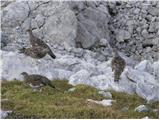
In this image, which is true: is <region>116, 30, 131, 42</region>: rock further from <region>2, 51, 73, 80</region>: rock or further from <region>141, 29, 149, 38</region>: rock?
<region>2, 51, 73, 80</region>: rock

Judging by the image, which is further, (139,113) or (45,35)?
(45,35)

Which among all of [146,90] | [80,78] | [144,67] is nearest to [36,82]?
[80,78]

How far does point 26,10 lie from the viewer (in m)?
48.1

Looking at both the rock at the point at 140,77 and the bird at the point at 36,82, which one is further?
the rock at the point at 140,77

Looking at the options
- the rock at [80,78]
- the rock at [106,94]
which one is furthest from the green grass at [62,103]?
the rock at [80,78]

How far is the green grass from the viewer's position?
68.0 ft

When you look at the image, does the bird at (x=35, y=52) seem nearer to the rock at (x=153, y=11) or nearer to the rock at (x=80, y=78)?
the rock at (x=80, y=78)

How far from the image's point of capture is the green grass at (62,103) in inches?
816

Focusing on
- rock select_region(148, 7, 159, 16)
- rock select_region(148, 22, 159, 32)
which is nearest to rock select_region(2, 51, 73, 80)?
rock select_region(148, 22, 159, 32)

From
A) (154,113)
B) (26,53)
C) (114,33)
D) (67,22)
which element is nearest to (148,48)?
(114,33)

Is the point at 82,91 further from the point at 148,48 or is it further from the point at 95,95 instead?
the point at 148,48

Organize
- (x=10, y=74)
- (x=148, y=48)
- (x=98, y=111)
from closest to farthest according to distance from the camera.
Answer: (x=98, y=111) → (x=10, y=74) → (x=148, y=48)

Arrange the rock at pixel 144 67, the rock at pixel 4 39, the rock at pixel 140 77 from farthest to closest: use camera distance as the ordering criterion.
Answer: the rock at pixel 4 39 → the rock at pixel 144 67 → the rock at pixel 140 77

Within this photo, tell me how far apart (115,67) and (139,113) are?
23.0ft
